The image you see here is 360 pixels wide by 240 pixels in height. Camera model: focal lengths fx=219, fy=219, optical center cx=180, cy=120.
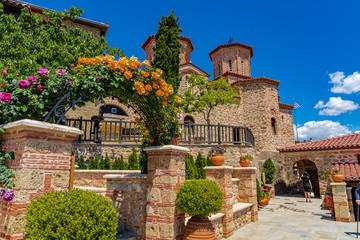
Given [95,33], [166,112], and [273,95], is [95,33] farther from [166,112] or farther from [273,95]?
[273,95]

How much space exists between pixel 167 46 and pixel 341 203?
7.99 meters

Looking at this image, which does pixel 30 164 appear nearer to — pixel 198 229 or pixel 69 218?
pixel 69 218

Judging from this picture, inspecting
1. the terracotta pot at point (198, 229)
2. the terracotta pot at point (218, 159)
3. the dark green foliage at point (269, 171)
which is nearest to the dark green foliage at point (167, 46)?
the terracotta pot at point (218, 159)

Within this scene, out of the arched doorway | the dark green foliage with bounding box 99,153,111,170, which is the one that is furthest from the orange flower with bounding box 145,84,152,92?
the arched doorway

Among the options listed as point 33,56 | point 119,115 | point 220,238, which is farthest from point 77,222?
point 119,115

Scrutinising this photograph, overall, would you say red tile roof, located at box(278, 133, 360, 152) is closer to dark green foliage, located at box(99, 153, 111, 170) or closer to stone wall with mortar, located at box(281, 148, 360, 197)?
stone wall with mortar, located at box(281, 148, 360, 197)

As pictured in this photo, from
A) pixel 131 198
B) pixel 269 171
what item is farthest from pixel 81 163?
pixel 269 171

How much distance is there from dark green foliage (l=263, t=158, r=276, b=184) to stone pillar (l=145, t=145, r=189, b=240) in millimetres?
12590

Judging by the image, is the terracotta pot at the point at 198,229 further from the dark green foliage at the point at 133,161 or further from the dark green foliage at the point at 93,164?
the dark green foliage at the point at 93,164

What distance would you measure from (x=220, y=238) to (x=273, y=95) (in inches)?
714

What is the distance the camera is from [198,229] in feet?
13.4

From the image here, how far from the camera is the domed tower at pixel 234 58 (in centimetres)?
2409

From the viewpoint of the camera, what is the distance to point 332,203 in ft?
26.3

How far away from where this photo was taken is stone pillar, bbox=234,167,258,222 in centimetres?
716
